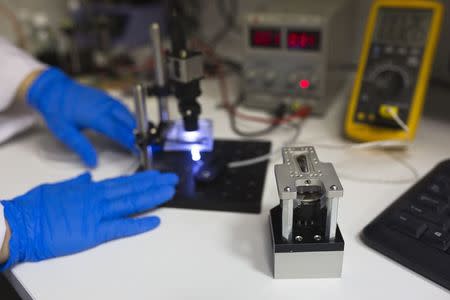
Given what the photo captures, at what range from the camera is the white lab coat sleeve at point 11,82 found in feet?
3.18

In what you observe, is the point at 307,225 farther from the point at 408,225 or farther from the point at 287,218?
the point at 408,225

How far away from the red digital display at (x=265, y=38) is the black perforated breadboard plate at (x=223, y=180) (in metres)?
0.26

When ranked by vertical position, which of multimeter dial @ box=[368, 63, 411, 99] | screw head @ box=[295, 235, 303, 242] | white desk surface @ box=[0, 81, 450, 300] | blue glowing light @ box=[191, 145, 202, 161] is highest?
multimeter dial @ box=[368, 63, 411, 99]

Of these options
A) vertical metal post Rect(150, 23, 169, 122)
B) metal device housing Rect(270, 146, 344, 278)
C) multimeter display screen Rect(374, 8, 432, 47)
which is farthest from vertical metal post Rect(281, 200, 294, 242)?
multimeter display screen Rect(374, 8, 432, 47)

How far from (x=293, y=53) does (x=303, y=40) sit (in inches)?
1.5

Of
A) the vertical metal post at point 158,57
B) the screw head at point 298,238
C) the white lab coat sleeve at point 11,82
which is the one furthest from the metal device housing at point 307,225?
the white lab coat sleeve at point 11,82

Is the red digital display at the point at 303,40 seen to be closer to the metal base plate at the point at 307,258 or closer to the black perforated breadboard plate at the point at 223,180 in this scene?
the black perforated breadboard plate at the point at 223,180

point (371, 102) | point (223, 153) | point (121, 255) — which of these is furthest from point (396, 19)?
point (121, 255)

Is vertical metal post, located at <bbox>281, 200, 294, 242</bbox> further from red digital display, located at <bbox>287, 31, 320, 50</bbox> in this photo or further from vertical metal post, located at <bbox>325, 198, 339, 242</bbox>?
red digital display, located at <bbox>287, 31, 320, 50</bbox>

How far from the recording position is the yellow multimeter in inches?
35.2

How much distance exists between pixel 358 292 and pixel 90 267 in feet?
1.25

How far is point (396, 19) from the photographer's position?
916mm

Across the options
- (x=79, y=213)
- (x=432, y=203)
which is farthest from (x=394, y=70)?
(x=79, y=213)

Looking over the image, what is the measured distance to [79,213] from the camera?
2.27 ft
